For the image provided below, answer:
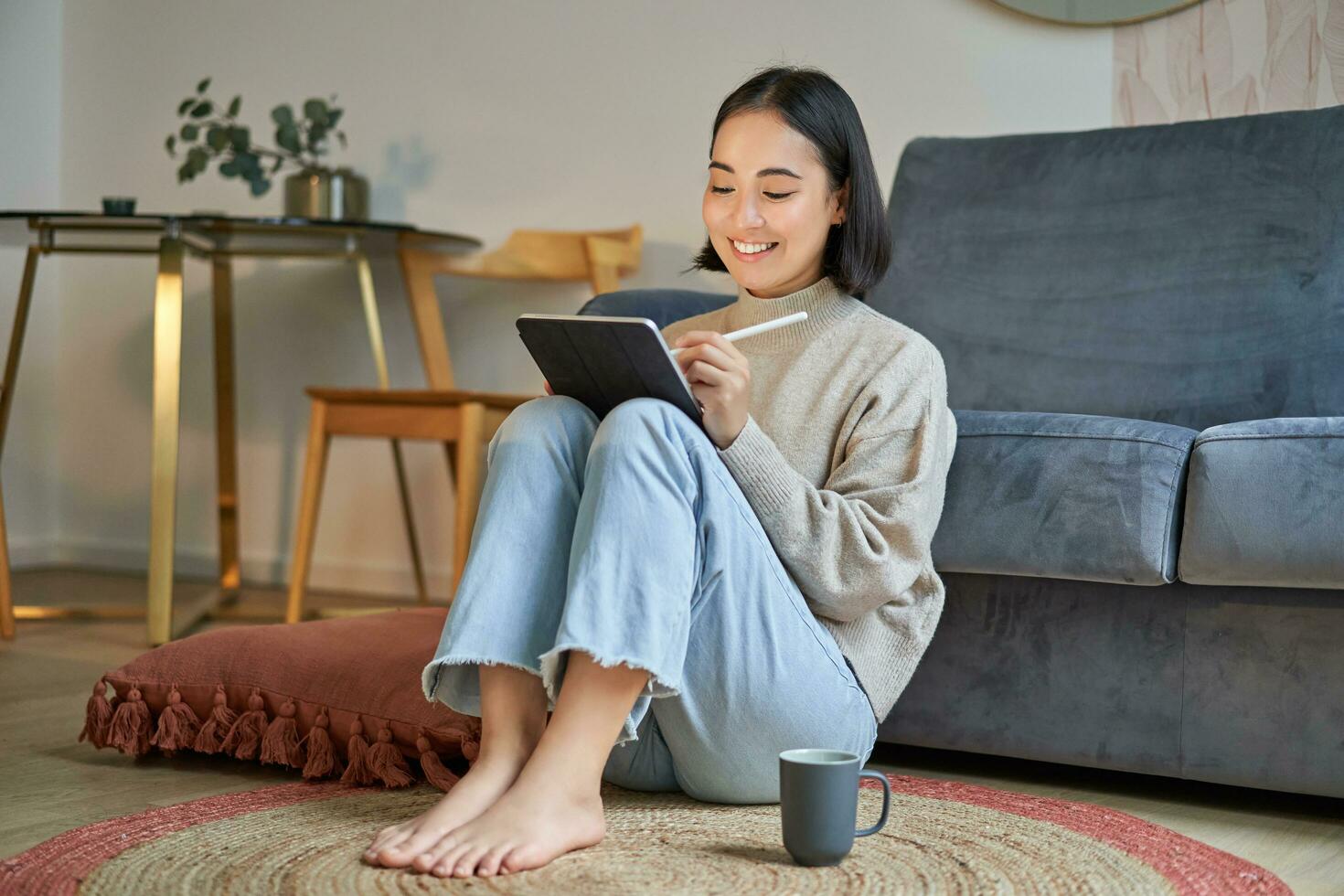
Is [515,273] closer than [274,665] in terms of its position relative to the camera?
No

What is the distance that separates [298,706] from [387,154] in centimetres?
189

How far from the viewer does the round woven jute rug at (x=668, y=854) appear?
43.3 inches

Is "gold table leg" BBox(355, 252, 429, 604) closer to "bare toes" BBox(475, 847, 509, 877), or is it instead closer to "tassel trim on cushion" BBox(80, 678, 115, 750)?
"tassel trim on cushion" BBox(80, 678, 115, 750)

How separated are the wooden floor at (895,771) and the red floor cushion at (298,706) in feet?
0.13

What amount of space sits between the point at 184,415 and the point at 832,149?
245 centimetres

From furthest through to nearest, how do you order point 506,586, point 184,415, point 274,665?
point 184,415, point 274,665, point 506,586

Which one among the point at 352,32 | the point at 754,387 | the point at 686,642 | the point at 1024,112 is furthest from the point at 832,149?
the point at 352,32

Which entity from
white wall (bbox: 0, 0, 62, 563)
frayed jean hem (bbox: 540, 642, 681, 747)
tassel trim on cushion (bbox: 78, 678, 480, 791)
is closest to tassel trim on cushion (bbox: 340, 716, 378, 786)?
tassel trim on cushion (bbox: 78, 678, 480, 791)

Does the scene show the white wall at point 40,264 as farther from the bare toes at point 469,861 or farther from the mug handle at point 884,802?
the mug handle at point 884,802

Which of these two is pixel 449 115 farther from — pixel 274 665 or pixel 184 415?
pixel 274 665

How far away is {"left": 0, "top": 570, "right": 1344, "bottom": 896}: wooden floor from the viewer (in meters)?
1.33

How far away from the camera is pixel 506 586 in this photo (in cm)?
117

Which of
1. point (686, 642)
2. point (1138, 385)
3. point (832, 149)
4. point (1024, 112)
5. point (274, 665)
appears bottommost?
point (274, 665)

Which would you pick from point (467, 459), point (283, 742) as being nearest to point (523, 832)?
point (283, 742)
